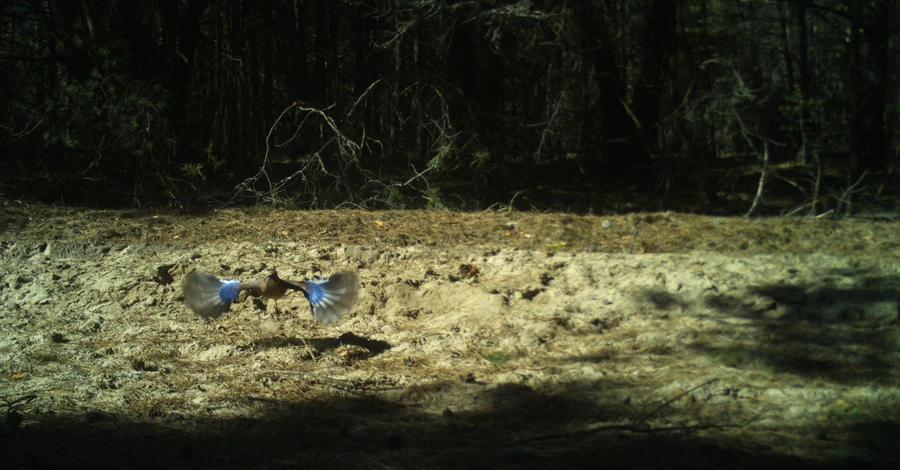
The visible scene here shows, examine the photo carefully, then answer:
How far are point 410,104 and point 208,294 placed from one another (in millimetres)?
5821

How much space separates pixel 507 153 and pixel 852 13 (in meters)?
5.90

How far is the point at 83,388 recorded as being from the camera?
4680 millimetres

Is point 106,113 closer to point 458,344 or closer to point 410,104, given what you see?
point 410,104

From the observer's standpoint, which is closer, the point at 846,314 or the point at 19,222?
the point at 846,314

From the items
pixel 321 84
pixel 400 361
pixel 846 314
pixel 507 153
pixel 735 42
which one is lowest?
pixel 400 361

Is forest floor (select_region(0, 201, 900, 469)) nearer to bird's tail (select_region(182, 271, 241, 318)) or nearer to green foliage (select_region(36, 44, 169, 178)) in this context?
bird's tail (select_region(182, 271, 241, 318))

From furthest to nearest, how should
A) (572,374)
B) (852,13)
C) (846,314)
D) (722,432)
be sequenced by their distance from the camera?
(852,13) → (846,314) → (572,374) → (722,432)

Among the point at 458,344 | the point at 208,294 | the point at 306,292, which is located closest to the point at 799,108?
the point at 458,344

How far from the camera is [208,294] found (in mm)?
5234

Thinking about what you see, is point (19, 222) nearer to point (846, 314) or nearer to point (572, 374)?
point (572, 374)

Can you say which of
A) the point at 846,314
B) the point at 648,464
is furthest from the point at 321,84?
the point at 648,464

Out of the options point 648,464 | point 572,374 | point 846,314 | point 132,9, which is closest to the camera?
point 648,464

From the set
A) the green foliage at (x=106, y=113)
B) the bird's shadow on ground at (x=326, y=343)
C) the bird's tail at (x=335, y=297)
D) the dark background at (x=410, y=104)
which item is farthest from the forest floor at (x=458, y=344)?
the dark background at (x=410, y=104)

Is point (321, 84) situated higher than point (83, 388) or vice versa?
point (321, 84)
